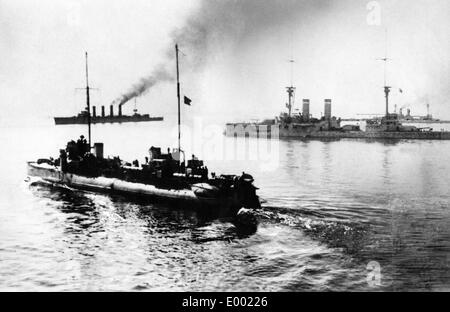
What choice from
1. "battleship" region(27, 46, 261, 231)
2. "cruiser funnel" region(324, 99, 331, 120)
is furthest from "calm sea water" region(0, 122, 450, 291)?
"cruiser funnel" region(324, 99, 331, 120)

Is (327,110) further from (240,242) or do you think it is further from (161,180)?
(240,242)

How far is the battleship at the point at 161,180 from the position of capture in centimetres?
2595

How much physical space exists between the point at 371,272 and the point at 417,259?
2.53 meters

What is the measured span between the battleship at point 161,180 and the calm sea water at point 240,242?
36.4 inches

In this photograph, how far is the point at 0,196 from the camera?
33438mm

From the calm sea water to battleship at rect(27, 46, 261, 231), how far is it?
923mm

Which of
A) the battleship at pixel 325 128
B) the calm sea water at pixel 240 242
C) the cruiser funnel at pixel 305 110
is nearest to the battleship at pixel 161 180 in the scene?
the calm sea water at pixel 240 242

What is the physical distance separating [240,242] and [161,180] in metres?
11.0

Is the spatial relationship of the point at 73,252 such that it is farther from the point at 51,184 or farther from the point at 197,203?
the point at 51,184

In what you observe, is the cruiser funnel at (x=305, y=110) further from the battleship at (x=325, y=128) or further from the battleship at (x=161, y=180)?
the battleship at (x=161, y=180)

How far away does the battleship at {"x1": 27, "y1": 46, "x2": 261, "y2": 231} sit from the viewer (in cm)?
2595

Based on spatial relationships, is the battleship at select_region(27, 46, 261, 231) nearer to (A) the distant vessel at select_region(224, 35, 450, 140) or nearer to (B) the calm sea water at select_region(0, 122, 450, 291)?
(B) the calm sea water at select_region(0, 122, 450, 291)
